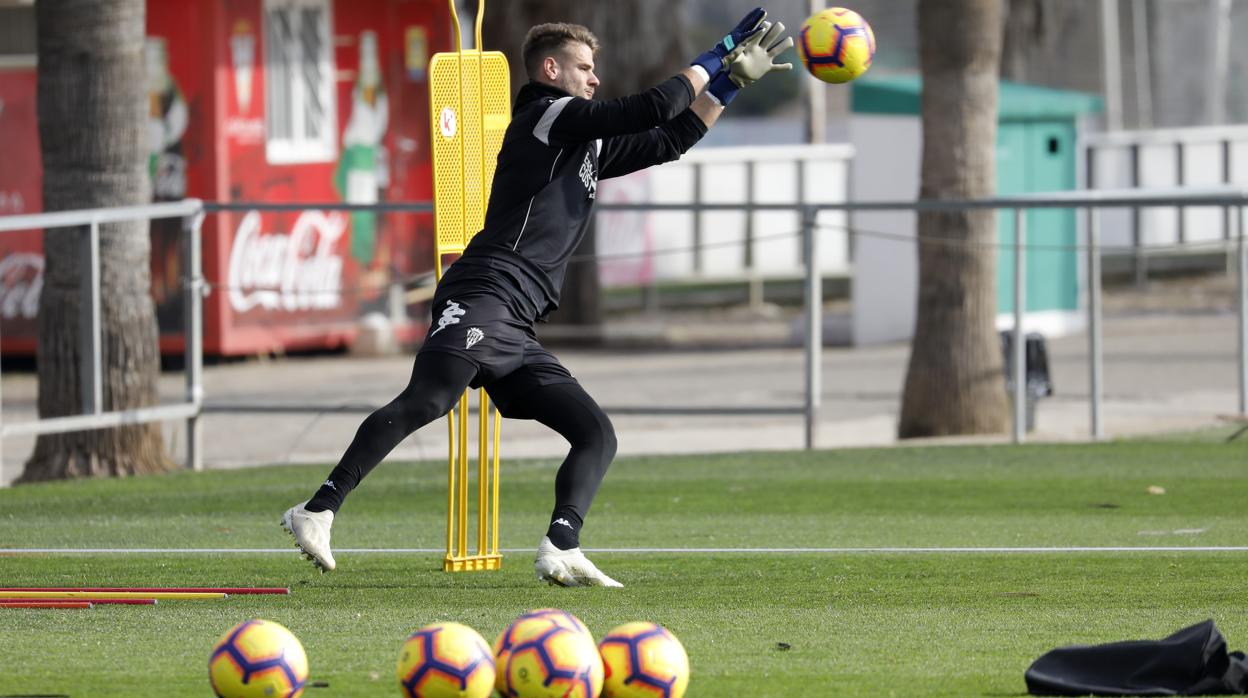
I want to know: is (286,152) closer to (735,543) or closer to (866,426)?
(866,426)

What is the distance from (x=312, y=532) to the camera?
7.07 meters

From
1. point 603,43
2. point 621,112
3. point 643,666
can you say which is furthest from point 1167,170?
point 643,666

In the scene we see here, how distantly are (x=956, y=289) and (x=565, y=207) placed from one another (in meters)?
8.04

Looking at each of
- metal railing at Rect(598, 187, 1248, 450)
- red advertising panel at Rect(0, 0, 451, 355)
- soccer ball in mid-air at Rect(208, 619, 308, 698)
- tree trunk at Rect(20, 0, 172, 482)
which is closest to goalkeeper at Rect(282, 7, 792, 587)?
soccer ball in mid-air at Rect(208, 619, 308, 698)

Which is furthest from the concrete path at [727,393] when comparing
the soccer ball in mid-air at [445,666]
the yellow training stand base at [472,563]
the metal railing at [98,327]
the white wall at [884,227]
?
the soccer ball in mid-air at [445,666]

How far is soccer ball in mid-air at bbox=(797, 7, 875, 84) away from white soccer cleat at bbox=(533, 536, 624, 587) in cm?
227

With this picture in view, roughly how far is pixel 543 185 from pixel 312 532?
150 cm

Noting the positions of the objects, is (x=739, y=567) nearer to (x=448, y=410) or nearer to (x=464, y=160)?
(x=448, y=410)

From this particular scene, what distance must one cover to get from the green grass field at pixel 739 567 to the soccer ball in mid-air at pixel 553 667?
0.49m

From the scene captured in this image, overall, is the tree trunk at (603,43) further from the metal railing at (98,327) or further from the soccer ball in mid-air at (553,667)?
the soccer ball in mid-air at (553,667)

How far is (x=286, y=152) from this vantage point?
22656mm

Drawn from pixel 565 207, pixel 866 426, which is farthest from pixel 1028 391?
pixel 565 207

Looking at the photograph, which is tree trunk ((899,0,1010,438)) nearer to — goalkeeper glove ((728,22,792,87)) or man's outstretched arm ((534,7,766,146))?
goalkeeper glove ((728,22,792,87))

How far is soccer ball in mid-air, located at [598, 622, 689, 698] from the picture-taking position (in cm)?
537
